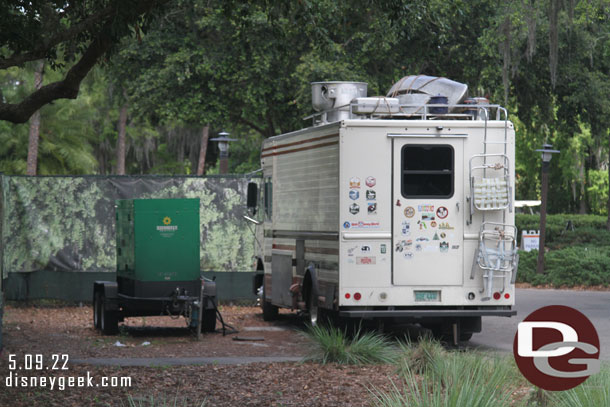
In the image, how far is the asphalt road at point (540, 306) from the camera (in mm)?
13875

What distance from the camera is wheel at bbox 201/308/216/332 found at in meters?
14.5

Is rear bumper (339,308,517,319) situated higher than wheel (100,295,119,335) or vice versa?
rear bumper (339,308,517,319)

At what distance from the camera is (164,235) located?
14.1 metres

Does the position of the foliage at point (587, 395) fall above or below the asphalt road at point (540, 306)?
above

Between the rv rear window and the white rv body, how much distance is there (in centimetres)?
1

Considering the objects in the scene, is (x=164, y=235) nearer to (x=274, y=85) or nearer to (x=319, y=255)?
(x=319, y=255)

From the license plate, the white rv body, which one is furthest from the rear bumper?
the license plate

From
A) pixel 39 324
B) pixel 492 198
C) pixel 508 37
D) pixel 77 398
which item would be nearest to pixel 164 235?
pixel 39 324

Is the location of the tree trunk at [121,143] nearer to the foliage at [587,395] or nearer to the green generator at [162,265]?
the green generator at [162,265]

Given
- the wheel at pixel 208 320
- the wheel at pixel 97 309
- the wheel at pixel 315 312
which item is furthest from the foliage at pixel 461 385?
the wheel at pixel 97 309

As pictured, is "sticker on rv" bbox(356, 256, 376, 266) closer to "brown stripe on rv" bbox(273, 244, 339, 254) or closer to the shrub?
"brown stripe on rv" bbox(273, 244, 339, 254)

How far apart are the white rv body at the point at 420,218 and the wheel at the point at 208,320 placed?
2.38m

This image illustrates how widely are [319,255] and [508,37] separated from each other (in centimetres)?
1209

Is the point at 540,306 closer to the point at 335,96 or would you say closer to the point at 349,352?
the point at 335,96
